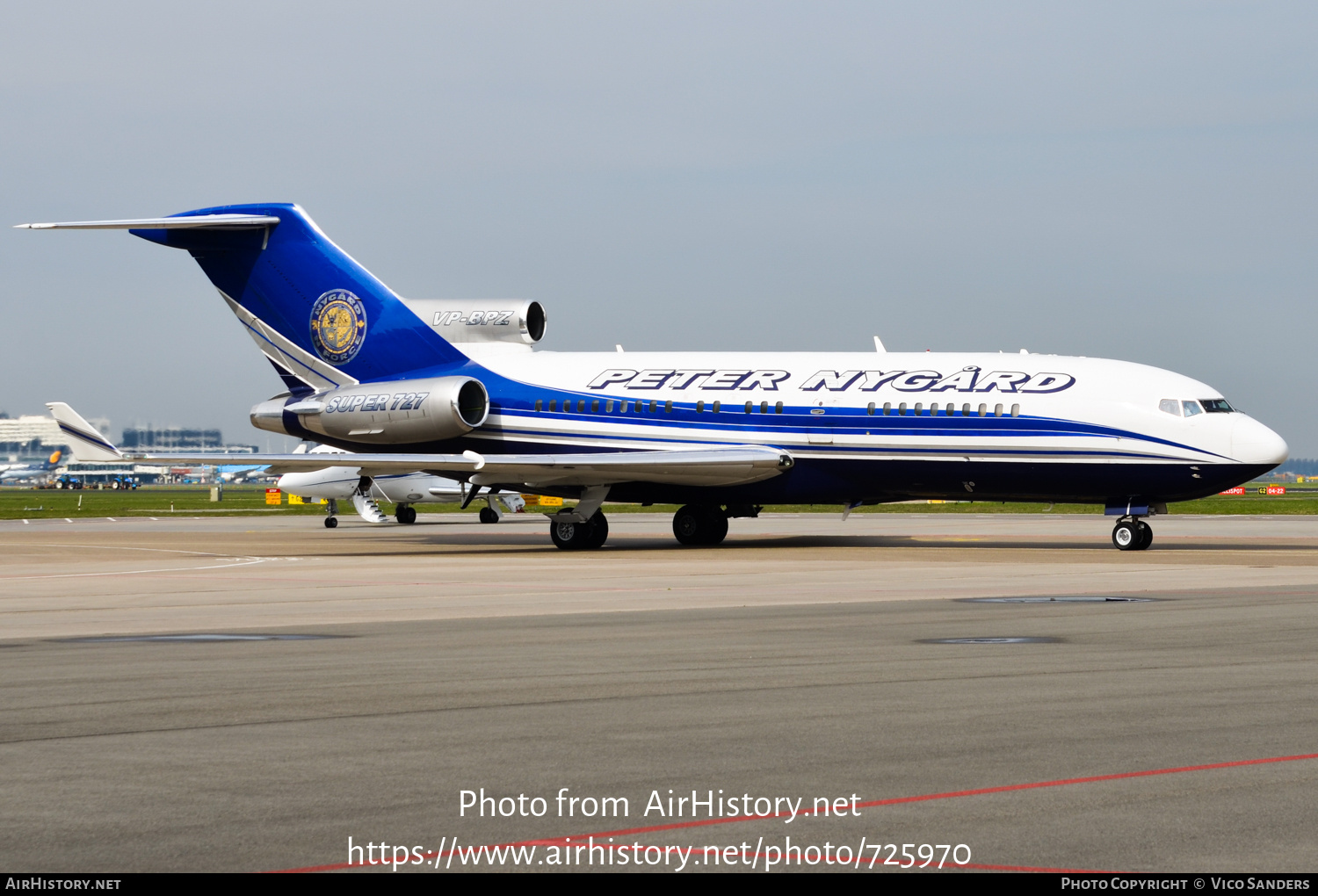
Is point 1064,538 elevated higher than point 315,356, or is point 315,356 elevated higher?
point 315,356

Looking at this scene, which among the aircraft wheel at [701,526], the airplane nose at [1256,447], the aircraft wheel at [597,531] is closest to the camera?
the airplane nose at [1256,447]

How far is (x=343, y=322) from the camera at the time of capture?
1511 inches

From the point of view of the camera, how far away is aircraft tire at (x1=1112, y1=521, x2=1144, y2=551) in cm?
3228

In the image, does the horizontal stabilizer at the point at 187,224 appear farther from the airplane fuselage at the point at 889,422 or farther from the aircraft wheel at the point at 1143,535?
the aircraft wheel at the point at 1143,535

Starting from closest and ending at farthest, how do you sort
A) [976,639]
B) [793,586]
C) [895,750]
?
1. [895,750]
2. [976,639]
3. [793,586]

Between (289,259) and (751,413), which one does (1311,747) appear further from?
(289,259)

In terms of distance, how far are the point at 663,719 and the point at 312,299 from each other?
3012 centimetres

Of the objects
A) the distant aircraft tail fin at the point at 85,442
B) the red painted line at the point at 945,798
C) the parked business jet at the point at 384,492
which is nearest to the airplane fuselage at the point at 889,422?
the distant aircraft tail fin at the point at 85,442

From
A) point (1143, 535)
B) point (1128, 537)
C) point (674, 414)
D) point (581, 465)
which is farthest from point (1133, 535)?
point (581, 465)

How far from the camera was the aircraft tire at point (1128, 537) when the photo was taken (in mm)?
32281

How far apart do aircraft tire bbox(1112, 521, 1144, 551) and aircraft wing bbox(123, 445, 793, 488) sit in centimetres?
718

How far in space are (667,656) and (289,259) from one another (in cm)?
2706
